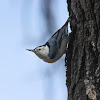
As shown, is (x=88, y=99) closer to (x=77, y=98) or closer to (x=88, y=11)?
(x=77, y=98)

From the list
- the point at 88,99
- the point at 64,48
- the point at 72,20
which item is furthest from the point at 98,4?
the point at 64,48

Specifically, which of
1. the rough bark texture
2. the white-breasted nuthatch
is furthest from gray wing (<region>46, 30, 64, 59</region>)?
the rough bark texture

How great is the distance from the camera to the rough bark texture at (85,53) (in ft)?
6.64

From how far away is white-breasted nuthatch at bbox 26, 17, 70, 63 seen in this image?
10.5 ft

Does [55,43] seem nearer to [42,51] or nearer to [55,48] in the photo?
[55,48]

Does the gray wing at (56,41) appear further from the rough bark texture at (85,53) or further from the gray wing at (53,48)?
the rough bark texture at (85,53)

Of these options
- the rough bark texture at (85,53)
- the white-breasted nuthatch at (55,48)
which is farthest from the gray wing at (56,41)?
the rough bark texture at (85,53)

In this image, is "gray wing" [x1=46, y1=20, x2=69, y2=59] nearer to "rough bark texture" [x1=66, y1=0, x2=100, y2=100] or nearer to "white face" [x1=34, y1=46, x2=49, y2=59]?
"white face" [x1=34, y1=46, x2=49, y2=59]

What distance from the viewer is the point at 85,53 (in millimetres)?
2146

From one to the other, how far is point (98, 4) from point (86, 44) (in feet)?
1.15

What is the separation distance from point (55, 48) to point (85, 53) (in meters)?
1.33

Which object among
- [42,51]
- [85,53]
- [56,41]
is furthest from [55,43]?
[85,53]

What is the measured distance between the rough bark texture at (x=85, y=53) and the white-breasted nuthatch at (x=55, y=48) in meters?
0.70

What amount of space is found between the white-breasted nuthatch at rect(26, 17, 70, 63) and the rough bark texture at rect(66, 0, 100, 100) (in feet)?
2.30
